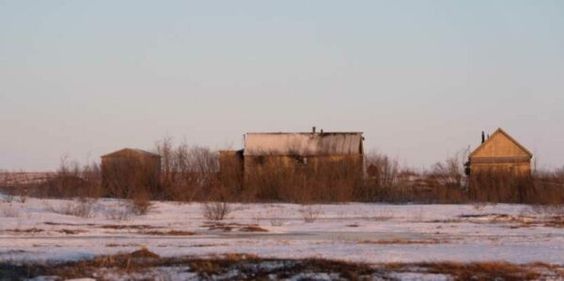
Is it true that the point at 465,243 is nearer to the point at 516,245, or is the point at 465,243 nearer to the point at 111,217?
the point at 516,245

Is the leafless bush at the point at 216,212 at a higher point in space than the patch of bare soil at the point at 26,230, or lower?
higher

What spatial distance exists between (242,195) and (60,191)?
46.6ft

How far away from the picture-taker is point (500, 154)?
225ft

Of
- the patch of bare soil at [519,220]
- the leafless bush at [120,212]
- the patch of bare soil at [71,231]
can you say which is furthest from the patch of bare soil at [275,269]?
the leafless bush at [120,212]

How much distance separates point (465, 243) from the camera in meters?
23.2

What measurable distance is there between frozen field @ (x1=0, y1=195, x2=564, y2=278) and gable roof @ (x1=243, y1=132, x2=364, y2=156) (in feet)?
68.1

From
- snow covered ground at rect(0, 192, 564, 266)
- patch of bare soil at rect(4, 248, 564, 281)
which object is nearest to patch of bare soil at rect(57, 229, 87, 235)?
snow covered ground at rect(0, 192, 564, 266)

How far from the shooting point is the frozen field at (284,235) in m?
18.8

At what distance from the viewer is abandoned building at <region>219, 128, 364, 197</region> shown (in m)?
64.8

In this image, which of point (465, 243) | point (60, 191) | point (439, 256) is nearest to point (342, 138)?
point (60, 191)

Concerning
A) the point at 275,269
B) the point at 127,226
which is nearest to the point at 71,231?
the point at 127,226

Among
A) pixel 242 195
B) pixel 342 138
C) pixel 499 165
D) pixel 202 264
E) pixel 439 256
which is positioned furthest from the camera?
pixel 342 138

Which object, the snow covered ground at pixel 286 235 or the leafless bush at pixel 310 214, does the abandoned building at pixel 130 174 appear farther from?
the leafless bush at pixel 310 214

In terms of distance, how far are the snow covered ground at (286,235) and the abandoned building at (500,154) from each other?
19.4 metres
